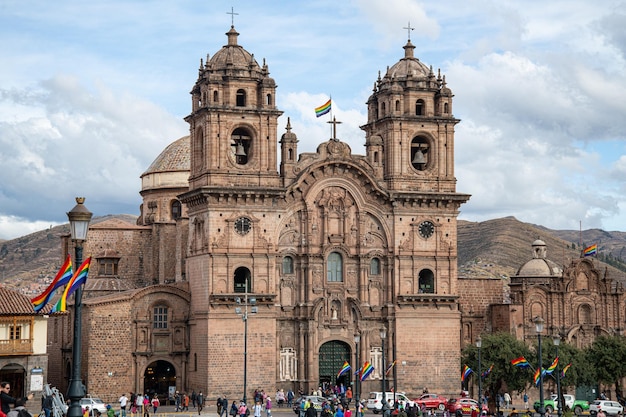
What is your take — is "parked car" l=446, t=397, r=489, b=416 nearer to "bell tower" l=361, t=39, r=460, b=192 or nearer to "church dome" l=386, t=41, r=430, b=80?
"bell tower" l=361, t=39, r=460, b=192

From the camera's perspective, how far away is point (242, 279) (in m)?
74.9

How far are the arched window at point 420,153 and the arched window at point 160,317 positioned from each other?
744 inches

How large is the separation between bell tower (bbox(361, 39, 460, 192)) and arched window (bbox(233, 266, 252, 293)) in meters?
11.0

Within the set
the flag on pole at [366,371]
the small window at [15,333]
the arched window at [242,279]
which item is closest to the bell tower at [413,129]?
the arched window at [242,279]

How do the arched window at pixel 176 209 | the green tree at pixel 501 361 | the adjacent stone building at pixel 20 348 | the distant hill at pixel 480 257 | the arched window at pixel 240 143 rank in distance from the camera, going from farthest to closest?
the distant hill at pixel 480 257
the arched window at pixel 176 209
the green tree at pixel 501 361
the arched window at pixel 240 143
the adjacent stone building at pixel 20 348

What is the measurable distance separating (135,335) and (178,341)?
2.85 m

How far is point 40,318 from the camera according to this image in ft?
225

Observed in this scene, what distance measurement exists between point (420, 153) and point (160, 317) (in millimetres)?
19954

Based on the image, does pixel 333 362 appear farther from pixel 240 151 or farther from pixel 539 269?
pixel 539 269

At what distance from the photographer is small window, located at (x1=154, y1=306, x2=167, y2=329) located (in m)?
75.2

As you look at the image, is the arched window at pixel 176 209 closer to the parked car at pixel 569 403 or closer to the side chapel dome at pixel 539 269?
the side chapel dome at pixel 539 269

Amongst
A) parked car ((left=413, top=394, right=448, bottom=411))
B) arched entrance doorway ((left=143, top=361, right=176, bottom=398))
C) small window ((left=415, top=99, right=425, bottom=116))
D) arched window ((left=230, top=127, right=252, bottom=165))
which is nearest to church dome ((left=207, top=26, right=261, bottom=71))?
arched window ((left=230, top=127, right=252, bottom=165))

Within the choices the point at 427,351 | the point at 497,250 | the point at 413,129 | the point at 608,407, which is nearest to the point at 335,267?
the point at 427,351

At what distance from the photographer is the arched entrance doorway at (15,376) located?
67.2 meters
